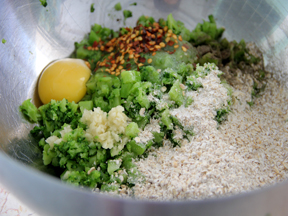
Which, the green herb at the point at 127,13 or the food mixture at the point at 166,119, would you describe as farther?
the green herb at the point at 127,13

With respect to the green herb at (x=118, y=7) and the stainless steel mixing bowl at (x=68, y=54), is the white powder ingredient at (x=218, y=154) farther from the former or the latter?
the green herb at (x=118, y=7)

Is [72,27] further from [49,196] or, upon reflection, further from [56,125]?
[49,196]

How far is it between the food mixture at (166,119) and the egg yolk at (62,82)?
0.01 meters

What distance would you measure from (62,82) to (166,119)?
3.66 feet

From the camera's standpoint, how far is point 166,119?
2.19 m

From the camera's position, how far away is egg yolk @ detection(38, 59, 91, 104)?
251 cm

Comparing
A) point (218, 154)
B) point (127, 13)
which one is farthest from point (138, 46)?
point (218, 154)

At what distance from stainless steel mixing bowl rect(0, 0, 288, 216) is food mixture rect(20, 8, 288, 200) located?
7.2 inches

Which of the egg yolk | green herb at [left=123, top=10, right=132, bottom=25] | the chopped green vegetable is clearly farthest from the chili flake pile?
green herb at [left=123, top=10, right=132, bottom=25]

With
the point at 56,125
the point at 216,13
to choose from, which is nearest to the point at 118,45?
the point at 56,125

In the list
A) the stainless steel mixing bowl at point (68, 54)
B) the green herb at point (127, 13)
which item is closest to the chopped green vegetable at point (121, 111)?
the stainless steel mixing bowl at point (68, 54)

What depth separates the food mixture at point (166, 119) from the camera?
1.91m

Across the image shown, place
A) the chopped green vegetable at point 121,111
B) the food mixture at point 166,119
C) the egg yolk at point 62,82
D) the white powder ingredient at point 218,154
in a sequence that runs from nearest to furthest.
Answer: the white powder ingredient at point 218,154 < the food mixture at point 166,119 < the chopped green vegetable at point 121,111 < the egg yolk at point 62,82

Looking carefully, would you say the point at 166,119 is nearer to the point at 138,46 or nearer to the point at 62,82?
the point at 138,46
